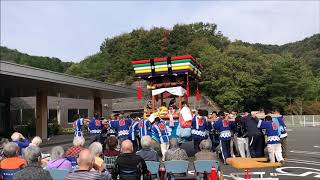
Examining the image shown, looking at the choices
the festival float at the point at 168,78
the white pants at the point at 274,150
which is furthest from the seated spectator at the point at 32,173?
the festival float at the point at 168,78

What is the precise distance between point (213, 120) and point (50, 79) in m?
8.86

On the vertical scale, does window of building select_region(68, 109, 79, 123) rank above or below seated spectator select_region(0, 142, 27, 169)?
above

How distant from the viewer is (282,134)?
11859 millimetres

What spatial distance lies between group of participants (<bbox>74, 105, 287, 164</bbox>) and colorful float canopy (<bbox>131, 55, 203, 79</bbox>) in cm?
155

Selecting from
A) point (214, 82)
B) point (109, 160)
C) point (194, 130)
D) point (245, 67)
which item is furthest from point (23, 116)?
point (109, 160)

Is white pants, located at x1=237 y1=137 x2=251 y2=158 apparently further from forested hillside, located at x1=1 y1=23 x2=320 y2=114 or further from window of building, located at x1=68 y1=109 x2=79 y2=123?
window of building, located at x1=68 y1=109 x2=79 y2=123

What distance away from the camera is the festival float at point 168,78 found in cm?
1391

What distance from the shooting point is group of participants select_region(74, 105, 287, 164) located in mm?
11047

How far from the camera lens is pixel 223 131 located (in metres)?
11.9

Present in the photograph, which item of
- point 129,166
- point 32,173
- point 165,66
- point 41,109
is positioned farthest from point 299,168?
point 41,109

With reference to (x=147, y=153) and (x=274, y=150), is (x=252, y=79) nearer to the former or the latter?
(x=274, y=150)

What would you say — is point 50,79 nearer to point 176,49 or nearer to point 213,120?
point 213,120

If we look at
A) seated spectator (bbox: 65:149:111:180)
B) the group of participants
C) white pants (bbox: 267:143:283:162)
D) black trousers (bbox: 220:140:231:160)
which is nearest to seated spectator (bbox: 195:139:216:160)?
seated spectator (bbox: 65:149:111:180)

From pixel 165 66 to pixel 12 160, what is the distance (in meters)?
8.42
